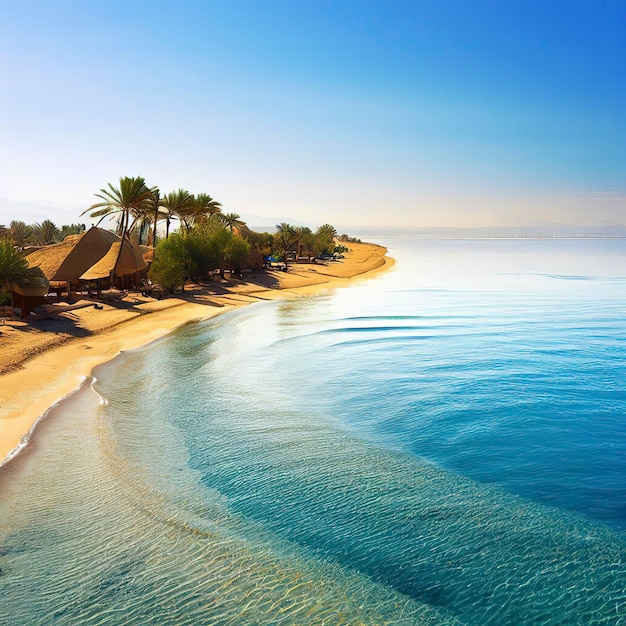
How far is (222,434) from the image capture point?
14766 mm

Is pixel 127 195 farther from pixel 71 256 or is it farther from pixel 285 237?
pixel 285 237

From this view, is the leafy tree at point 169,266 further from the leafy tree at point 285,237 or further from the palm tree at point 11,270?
the leafy tree at point 285,237

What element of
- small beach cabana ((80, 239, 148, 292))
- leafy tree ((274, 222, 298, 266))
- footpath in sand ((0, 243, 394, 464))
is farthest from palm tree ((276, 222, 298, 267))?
small beach cabana ((80, 239, 148, 292))

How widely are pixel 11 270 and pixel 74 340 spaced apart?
487cm

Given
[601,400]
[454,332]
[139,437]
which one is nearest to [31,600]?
[139,437]

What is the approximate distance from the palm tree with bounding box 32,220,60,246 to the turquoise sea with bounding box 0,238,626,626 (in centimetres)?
4083

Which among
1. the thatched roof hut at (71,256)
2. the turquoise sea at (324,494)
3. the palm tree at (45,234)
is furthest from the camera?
the palm tree at (45,234)

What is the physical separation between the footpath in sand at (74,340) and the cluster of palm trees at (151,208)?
6.96m

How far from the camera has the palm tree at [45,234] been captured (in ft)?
188

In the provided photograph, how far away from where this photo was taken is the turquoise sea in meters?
8.24

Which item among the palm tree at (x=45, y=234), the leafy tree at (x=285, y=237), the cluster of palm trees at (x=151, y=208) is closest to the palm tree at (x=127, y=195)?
the cluster of palm trees at (x=151, y=208)

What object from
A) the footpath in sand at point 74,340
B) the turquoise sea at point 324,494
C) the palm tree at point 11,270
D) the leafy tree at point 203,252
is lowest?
the turquoise sea at point 324,494

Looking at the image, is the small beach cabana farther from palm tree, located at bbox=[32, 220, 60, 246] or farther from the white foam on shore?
palm tree, located at bbox=[32, 220, 60, 246]

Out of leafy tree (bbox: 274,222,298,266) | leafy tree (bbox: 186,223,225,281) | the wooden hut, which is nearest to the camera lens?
the wooden hut
